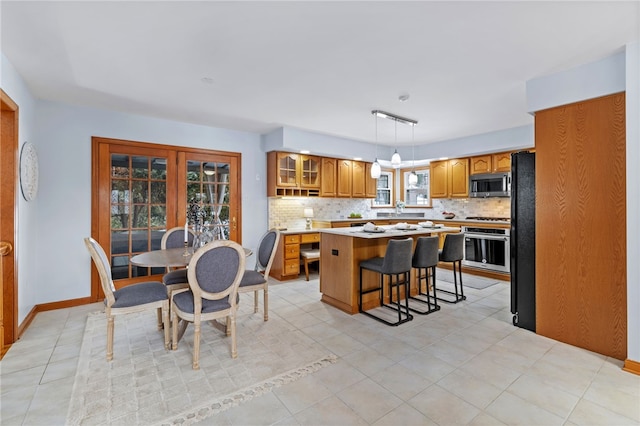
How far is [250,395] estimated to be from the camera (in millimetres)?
2066

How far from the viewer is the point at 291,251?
5.24 m

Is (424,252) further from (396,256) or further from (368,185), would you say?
(368,185)

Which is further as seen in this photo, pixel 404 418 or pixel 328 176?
pixel 328 176

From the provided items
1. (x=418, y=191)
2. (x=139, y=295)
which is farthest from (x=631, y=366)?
(x=418, y=191)

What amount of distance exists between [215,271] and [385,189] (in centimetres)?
603

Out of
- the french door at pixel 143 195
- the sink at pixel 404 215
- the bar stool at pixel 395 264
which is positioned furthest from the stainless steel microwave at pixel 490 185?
the french door at pixel 143 195

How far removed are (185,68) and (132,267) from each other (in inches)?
116

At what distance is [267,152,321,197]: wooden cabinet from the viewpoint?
537 centimetres

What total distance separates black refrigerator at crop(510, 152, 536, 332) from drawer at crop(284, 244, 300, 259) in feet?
10.4

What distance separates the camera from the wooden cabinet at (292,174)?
537cm

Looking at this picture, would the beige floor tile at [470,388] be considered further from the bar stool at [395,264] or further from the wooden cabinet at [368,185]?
the wooden cabinet at [368,185]

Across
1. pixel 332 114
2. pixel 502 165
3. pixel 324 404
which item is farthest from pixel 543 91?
pixel 324 404

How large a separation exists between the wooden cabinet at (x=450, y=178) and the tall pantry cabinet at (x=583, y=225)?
3135 millimetres

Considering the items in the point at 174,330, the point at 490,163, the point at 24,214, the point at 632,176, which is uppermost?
the point at 490,163
